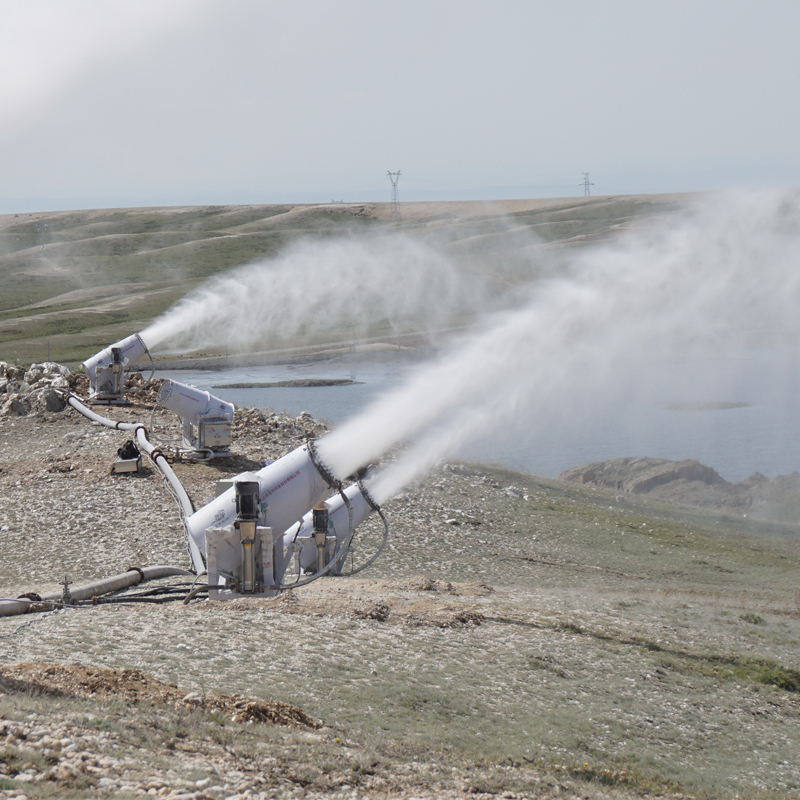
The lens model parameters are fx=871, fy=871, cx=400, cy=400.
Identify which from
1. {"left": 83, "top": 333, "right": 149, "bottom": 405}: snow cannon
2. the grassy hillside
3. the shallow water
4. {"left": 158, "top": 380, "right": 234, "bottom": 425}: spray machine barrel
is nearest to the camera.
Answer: {"left": 158, "top": 380, "right": 234, "bottom": 425}: spray machine barrel

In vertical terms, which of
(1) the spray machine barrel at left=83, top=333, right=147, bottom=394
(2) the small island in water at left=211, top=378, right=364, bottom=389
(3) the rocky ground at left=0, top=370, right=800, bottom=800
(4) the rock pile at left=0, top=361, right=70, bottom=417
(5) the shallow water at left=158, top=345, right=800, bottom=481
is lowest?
(5) the shallow water at left=158, top=345, right=800, bottom=481

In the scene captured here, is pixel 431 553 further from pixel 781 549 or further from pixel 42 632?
pixel 781 549

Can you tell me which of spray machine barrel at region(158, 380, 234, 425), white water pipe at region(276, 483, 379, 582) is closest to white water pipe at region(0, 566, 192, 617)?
white water pipe at region(276, 483, 379, 582)

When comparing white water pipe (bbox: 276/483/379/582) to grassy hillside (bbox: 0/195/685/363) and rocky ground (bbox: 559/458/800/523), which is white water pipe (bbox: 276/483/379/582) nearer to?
rocky ground (bbox: 559/458/800/523)

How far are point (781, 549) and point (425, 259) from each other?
4753 inches

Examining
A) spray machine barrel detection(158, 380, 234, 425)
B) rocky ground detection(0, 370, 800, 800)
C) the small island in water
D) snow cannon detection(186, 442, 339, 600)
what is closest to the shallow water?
the small island in water

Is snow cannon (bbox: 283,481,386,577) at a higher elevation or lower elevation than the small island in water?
higher

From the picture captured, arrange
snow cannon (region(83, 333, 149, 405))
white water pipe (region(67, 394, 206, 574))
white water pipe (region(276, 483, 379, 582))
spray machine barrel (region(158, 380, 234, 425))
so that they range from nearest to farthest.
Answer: white water pipe (region(67, 394, 206, 574)) < white water pipe (region(276, 483, 379, 582)) < spray machine barrel (region(158, 380, 234, 425)) < snow cannon (region(83, 333, 149, 405))

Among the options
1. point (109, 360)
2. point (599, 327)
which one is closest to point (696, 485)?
point (109, 360)

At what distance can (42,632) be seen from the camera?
43.4ft

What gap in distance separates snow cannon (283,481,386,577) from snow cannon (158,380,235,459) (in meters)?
10.2

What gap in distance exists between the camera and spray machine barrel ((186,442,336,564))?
53.7 ft

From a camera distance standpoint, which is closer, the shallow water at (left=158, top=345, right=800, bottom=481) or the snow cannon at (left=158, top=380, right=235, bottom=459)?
the snow cannon at (left=158, top=380, right=235, bottom=459)

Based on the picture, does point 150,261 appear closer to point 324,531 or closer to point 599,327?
point 599,327
